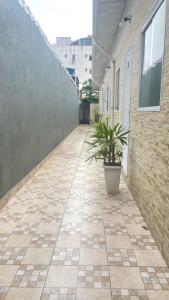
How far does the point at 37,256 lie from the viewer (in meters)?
1.98

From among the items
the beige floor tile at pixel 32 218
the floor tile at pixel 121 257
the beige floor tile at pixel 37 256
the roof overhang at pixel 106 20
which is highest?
the roof overhang at pixel 106 20

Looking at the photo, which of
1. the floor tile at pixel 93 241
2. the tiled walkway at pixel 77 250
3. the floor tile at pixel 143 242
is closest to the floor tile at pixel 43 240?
the tiled walkway at pixel 77 250

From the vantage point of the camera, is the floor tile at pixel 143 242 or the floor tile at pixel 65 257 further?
the floor tile at pixel 143 242

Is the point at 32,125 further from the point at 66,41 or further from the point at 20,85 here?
the point at 66,41

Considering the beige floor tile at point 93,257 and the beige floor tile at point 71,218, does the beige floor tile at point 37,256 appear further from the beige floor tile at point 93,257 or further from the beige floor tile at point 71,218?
the beige floor tile at point 71,218

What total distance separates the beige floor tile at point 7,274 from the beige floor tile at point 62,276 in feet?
0.89

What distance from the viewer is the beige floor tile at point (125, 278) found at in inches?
65.2

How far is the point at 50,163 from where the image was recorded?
17.8 feet

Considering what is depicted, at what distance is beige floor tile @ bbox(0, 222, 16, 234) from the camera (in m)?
2.38

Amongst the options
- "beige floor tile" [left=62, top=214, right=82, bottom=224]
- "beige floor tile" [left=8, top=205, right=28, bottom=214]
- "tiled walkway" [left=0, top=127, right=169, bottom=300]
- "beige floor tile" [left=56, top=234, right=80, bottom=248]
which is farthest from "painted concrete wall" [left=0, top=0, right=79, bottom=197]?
"beige floor tile" [left=56, top=234, right=80, bottom=248]

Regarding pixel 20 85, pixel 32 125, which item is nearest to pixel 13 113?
pixel 20 85

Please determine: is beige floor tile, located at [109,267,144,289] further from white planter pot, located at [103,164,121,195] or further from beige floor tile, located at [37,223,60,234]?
white planter pot, located at [103,164,121,195]

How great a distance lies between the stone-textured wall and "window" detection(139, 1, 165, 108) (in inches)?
5.7

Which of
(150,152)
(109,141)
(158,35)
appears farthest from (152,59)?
(109,141)
